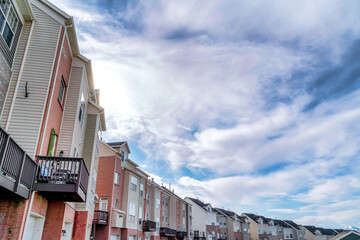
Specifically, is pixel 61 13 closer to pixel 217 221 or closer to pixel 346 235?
pixel 346 235

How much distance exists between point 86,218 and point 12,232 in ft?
26.9

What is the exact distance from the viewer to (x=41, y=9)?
13492mm

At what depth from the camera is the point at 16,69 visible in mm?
12023

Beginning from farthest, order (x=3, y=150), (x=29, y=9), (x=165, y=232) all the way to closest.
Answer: (x=165, y=232), (x=29, y=9), (x=3, y=150)

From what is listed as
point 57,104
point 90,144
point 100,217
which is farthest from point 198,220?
point 57,104

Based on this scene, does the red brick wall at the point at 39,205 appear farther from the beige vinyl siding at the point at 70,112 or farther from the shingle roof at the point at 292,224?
the shingle roof at the point at 292,224

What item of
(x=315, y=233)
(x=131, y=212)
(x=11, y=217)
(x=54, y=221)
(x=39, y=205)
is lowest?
(x=11, y=217)

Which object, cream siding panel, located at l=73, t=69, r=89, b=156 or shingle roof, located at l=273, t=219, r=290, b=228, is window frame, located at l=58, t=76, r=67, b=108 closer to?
cream siding panel, located at l=73, t=69, r=89, b=156

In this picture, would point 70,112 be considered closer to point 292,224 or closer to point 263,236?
point 263,236

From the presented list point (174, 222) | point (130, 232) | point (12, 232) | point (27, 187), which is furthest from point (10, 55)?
point (174, 222)

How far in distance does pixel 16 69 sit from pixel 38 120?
2566mm

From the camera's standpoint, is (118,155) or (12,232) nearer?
(12,232)

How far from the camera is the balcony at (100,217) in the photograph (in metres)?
25.5

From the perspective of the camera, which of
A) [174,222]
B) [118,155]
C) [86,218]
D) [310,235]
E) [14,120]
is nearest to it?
[14,120]
